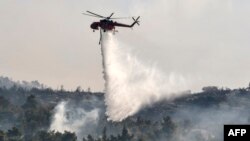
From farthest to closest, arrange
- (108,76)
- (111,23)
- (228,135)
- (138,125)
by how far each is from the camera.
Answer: (138,125) < (108,76) < (111,23) < (228,135)

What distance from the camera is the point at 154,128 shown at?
187 m

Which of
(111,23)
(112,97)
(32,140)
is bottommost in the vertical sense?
(32,140)

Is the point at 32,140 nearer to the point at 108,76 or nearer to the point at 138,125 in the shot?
the point at 108,76

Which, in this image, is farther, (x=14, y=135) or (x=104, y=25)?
(x=14, y=135)

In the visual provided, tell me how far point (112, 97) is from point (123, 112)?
49.4 ft

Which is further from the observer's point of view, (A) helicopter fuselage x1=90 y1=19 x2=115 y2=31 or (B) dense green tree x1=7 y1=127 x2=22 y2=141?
(B) dense green tree x1=7 y1=127 x2=22 y2=141

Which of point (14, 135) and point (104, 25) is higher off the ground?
point (104, 25)

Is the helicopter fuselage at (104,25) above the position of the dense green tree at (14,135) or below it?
above

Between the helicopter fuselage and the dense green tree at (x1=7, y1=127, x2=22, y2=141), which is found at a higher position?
the helicopter fuselage

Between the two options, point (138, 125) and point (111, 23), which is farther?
point (138, 125)

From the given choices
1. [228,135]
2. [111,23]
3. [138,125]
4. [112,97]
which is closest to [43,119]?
[138,125]

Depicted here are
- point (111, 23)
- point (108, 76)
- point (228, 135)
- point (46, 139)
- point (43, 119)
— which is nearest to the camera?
point (228, 135)

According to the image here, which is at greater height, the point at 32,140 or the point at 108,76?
the point at 108,76

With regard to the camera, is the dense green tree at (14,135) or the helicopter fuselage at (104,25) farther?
the dense green tree at (14,135)
